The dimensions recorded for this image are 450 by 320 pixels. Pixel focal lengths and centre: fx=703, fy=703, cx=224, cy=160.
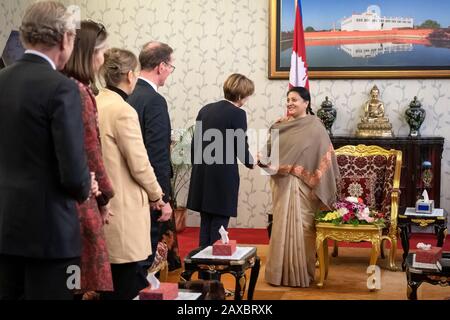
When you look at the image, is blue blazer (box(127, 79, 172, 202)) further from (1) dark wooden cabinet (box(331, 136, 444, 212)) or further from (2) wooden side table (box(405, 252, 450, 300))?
(1) dark wooden cabinet (box(331, 136, 444, 212))

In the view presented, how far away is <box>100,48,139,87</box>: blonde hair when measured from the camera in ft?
11.4

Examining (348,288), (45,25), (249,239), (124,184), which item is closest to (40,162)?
(45,25)

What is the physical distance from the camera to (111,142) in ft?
10.7

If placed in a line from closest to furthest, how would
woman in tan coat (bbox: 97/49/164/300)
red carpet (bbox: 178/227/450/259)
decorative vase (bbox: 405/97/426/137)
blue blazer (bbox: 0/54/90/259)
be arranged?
blue blazer (bbox: 0/54/90/259)
woman in tan coat (bbox: 97/49/164/300)
red carpet (bbox: 178/227/450/259)
decorative vase (bbox: 405/97/426/137)

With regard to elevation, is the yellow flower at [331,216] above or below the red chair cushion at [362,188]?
below

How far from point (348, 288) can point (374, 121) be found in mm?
2639

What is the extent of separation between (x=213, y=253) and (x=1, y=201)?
2048 millimetres

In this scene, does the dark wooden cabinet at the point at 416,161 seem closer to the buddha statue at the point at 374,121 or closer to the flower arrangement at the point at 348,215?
the buddha statue at the point at 374,121

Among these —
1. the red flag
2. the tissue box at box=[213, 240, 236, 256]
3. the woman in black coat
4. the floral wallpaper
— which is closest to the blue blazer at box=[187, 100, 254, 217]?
the woman in black coat

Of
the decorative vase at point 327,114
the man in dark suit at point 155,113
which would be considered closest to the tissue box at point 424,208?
the decorative vase at point 327,114

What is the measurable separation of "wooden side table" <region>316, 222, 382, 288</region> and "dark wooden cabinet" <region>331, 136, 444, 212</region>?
2020mm

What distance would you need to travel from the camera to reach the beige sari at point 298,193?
17.8 feet

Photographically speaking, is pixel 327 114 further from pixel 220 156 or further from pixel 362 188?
pixel 220 156
